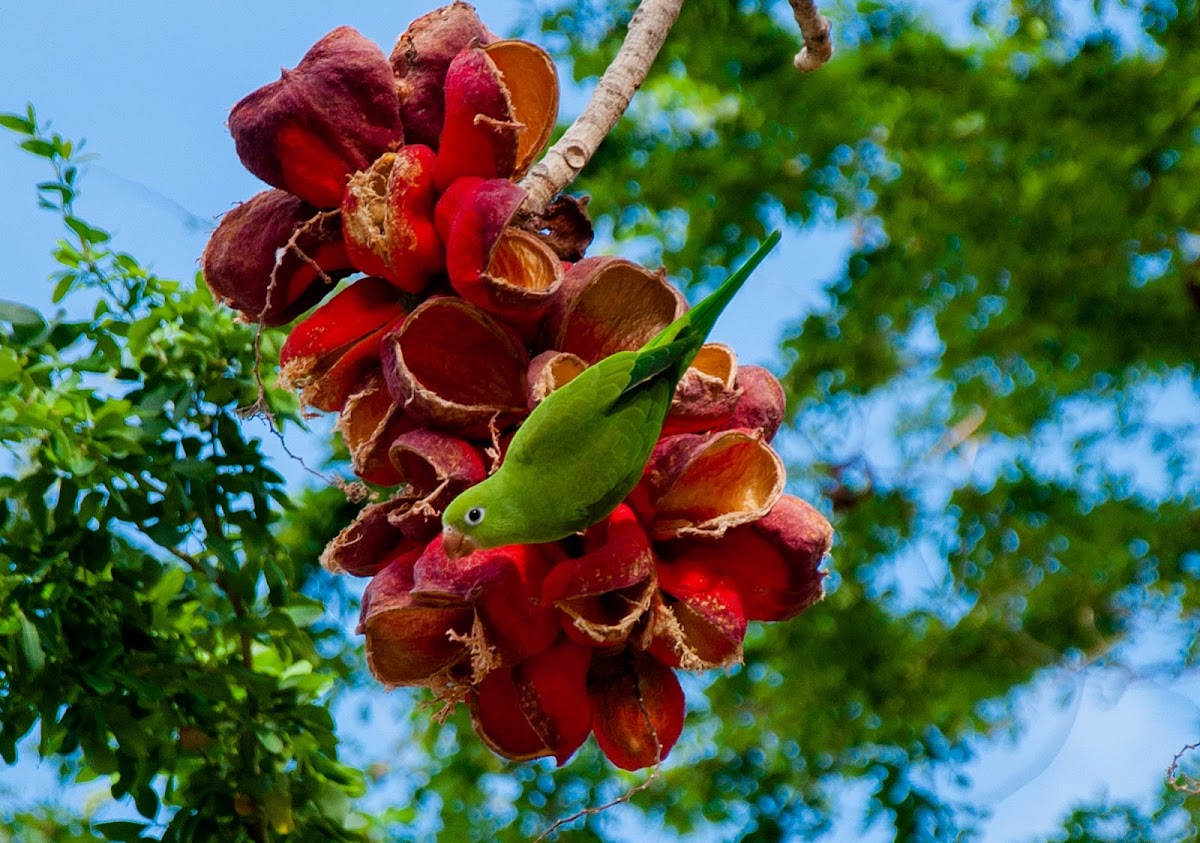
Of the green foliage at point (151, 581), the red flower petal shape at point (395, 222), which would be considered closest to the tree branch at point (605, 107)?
the red flower petal shape at point (395, 222)

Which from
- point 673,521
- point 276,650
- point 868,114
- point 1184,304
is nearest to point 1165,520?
point 1184,304

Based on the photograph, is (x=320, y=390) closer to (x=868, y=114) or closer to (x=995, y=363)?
(x=868, y=114)

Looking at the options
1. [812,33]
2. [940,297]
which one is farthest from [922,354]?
[812,33]

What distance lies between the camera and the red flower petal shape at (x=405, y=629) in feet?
3.78

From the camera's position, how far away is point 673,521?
1211 mm

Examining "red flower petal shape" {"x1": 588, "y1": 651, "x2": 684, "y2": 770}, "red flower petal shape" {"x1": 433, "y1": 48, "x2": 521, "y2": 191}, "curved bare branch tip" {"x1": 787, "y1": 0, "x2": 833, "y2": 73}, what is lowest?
"red flower petal shape" {"x1": 588, "y1": 651, "x2": 684, "y2": 770}

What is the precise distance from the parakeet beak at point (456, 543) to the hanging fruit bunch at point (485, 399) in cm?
5

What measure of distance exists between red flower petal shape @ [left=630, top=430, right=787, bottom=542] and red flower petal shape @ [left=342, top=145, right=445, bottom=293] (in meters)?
0.30

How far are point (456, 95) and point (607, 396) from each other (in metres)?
0.40

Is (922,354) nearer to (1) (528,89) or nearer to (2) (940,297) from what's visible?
(2) (940,297)

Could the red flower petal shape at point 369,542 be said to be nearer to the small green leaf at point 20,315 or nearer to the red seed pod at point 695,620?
the red seed pod at point 695,620

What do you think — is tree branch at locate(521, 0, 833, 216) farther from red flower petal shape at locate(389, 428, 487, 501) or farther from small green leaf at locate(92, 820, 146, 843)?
small green leaf at locate(92, 820, 146, 843)

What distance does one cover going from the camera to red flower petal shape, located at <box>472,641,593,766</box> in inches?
47.4

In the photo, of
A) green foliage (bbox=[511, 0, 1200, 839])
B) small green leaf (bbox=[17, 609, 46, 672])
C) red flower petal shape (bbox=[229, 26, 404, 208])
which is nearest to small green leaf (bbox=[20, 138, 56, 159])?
small green leaf (bbox=[17, 609, 46, 672])
